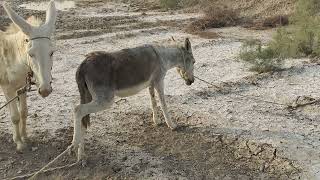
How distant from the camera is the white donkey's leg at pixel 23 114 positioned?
22.8 feet

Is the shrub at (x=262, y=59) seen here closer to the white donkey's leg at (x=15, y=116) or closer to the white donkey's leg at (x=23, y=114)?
the white donkey's leg at (x=23, y=114)

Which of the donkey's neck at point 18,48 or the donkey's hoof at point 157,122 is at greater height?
the donkey's neck at point 18,48

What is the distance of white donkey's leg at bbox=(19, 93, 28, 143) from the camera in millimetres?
6962

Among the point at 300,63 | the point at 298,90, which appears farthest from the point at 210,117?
the point at 300,63

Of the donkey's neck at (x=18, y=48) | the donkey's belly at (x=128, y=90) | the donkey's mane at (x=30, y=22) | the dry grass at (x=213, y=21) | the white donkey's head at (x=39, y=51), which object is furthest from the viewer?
the dry grass at (x=213, y=21)

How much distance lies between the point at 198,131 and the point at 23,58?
10.3ft

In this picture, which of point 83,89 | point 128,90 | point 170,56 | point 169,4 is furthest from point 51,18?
point 169,4

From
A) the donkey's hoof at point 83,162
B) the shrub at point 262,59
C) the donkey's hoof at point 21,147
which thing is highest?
the donkey's hoof at point 21,147

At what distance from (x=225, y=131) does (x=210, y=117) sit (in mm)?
637

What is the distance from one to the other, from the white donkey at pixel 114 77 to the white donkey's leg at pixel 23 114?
96 cm

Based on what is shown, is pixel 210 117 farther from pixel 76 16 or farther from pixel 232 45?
pixel 76 16

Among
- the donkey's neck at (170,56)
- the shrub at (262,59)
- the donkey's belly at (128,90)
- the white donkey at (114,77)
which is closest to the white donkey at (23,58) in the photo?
the white donkey at (114,77)

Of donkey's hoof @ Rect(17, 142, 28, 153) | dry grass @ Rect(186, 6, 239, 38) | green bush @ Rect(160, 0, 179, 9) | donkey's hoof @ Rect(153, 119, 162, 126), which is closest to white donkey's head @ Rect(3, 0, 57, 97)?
donkey's hoof @ Rect(17, 142, 28, 153)

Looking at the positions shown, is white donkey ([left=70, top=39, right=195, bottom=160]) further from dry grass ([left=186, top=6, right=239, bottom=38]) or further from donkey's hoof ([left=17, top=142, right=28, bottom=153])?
dry grass ([left=186, top=6, right=239, bottom=38])
